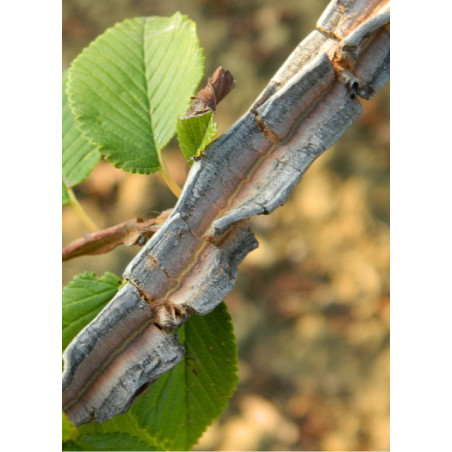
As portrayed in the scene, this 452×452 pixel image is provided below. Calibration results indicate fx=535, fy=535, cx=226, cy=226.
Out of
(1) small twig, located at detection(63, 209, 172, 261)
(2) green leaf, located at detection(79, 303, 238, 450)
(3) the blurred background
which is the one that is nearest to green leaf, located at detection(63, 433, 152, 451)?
(2) green leaf, located at detection(79, 303, 238, 450)

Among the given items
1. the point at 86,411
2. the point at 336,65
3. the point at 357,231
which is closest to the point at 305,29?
the point at 357,231

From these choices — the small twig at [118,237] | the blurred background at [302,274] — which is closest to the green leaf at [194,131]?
the small twig at [118,237]

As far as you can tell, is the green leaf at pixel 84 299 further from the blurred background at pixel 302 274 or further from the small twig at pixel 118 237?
the blurred background at pixel 302 274

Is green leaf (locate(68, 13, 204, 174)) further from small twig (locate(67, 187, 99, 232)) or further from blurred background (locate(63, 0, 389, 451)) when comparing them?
blurred background (locate(63, 0, 389, 451))

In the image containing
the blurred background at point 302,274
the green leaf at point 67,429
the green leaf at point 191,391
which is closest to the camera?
the green leaf at point 67,429

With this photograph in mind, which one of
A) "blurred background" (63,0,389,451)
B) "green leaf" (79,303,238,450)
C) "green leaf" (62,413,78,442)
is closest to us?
"green leaf" (62,413,78,442)

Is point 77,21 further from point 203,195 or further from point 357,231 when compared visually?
point 203,195
